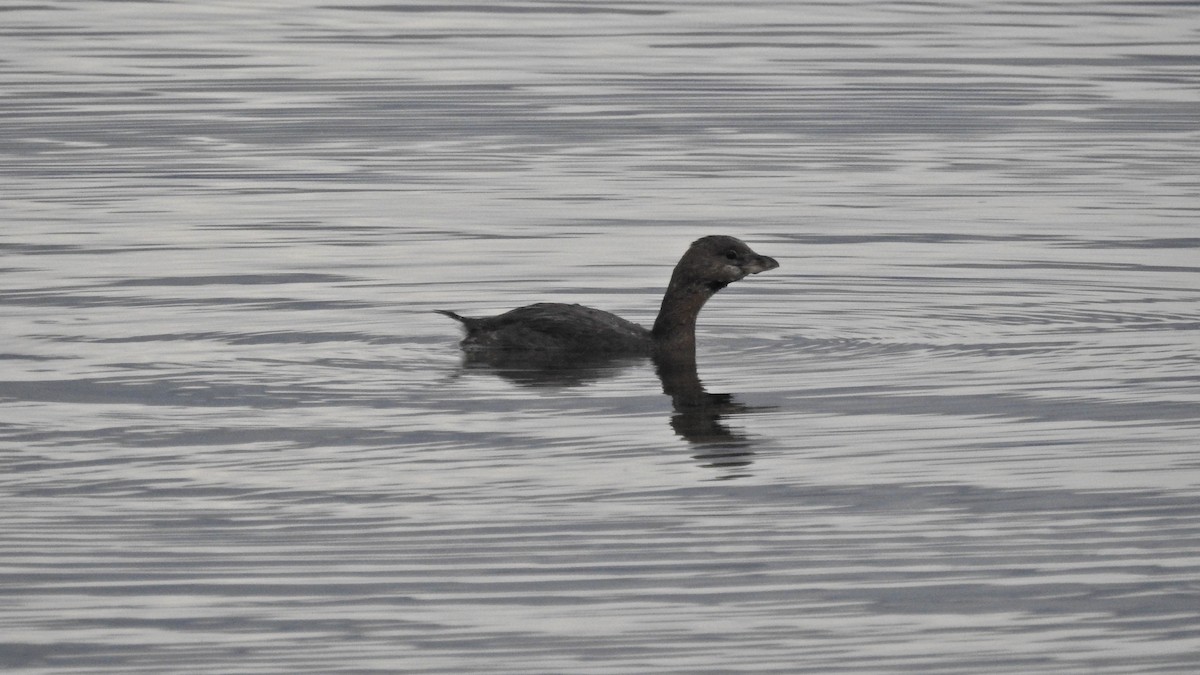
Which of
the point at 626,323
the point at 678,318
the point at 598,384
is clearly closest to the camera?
the point at 598,384

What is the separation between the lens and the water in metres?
7.64

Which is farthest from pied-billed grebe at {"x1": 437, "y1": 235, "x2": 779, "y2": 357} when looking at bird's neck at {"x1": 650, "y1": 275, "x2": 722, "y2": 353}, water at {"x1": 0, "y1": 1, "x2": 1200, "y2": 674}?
water at {"x1": 0, "y1": 1, "x2": 1200, "y2": 674}

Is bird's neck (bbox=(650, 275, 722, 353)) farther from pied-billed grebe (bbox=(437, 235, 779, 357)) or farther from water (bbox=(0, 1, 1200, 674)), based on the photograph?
water (bbox=(0, 1, 1200, 674))

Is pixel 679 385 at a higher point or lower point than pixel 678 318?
lower

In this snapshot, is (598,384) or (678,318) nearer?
(598,384)

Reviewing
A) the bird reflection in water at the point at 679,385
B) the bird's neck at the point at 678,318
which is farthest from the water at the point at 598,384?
the bird's neck at the point at 678,318

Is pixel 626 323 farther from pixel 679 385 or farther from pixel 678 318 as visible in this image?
pixel 679 385

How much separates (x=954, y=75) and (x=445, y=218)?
453 inches

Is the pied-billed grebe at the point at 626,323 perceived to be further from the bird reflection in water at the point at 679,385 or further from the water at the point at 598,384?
the water at the point at 598,384

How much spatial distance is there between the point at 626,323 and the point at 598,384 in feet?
3.76

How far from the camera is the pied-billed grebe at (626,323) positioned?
506 inches

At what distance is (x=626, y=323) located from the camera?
13.1 meters

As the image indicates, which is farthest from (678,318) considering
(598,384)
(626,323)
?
(598,384)

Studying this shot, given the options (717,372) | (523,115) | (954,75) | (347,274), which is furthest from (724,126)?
(717,372)
